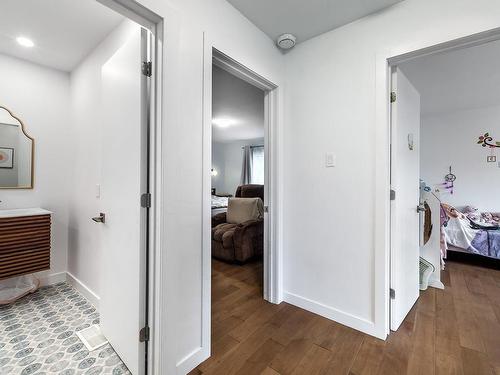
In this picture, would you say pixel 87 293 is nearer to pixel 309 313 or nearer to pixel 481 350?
pixel 309 313

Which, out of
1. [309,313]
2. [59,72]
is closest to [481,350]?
[309,313]

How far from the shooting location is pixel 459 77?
9.22ft

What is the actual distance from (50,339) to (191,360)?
43.1 inches

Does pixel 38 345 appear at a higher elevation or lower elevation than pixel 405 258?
lower

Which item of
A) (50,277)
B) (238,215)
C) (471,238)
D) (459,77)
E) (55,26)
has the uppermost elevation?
(459,77)

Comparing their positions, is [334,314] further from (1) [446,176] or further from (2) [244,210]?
(1) [446,176]

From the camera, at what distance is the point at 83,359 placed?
1477 millimetres

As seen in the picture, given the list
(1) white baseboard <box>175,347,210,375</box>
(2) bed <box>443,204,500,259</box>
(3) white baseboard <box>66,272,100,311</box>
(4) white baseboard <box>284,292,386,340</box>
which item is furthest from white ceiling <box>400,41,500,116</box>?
(3) white baseboard <box>66,272,100,311</box>

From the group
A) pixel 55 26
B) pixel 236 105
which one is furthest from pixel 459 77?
pixel 55 26

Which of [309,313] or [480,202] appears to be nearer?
[309,313]

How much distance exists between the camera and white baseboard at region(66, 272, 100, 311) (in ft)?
6.79

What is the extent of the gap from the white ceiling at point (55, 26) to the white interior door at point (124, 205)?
1.50 feet

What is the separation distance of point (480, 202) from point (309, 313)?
3.99 metres

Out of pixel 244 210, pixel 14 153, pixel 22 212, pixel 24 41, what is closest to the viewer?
pixel 24 41
